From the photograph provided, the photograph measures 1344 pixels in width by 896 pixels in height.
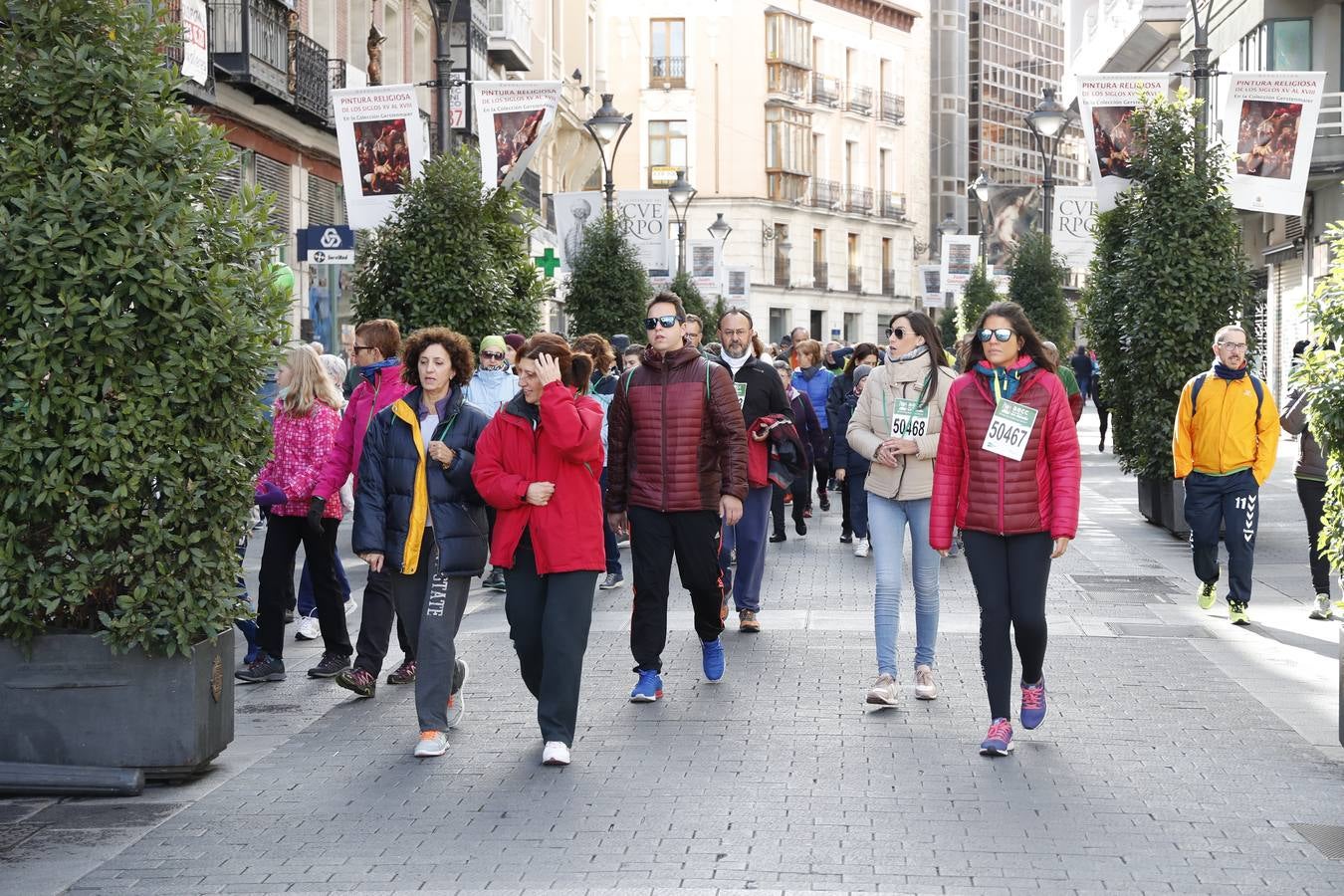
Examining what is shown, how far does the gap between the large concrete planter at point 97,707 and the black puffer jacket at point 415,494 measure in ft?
3.87

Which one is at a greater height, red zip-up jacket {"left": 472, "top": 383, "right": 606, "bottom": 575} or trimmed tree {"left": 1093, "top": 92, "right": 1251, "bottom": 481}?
trimmed tree {"left": 1093, "top": 92, "right": 1251, "bottom": 481}

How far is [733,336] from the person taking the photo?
457 inches

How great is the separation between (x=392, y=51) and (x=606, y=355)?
66.8ft

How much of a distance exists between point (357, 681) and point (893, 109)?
7699cm

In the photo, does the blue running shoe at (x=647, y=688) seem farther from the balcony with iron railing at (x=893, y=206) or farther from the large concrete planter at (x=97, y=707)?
the balcony with iron railing at (x=893, y=206)

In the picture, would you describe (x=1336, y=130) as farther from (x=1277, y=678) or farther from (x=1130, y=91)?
(x=1277, y=678)

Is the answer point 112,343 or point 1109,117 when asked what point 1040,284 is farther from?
point 112,343

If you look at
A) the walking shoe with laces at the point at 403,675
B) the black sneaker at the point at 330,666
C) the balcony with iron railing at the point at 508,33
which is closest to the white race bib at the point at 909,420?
the walking shoe with laces at the point at 403,675

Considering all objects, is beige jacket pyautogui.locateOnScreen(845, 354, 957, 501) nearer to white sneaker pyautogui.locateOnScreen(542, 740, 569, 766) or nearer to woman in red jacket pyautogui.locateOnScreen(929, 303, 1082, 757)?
woman in red jacket pyautogui.locateOnScreen(929, 303, 1082, 757)

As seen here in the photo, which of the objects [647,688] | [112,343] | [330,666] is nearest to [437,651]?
[647,688]

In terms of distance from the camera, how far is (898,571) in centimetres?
936

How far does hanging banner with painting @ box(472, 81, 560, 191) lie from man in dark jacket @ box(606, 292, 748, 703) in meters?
10.4

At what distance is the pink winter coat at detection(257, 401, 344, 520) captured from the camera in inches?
403

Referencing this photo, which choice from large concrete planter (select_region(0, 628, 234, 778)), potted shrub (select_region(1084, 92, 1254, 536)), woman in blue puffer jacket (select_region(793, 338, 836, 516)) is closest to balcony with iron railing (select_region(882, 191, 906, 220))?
woman in blue puffer jacket (select_region(793, 338, 836, 516))
